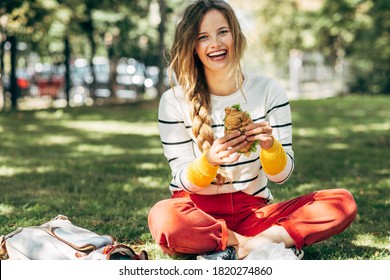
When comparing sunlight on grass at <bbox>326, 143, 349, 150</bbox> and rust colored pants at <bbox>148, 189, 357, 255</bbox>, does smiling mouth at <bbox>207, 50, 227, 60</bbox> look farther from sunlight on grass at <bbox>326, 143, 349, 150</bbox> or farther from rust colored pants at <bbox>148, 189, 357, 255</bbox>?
sunlight on grass at <bbox>326, 143, 349, 150</bbox>

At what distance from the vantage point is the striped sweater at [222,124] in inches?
142

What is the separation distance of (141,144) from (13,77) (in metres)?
6.55

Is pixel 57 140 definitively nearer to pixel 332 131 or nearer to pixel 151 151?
pixel 151 151

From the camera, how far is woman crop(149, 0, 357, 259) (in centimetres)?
343

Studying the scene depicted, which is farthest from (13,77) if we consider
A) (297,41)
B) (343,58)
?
(297,41)

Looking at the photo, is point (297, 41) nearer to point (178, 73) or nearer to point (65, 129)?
point (65, 129)

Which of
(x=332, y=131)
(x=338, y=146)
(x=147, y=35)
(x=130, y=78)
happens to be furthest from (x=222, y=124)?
(x=130, y=78)

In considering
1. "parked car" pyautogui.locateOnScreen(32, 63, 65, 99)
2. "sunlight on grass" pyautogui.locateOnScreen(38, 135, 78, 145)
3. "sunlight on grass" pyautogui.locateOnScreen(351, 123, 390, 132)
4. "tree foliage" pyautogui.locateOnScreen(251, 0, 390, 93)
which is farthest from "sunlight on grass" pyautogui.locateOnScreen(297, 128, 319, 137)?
"parked car" pyautogui.locateOnScreen(32, 63, 65, 99)

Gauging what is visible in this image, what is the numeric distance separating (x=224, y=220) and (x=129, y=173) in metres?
2.91

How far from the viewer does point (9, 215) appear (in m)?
4.54

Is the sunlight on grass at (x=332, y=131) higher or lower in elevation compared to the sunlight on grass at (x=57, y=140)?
lower

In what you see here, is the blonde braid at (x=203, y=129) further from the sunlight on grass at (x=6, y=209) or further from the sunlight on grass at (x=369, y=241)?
the sunlight on grass at (x=6, y=209)

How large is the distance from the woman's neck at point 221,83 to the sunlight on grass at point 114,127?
6.47 meters

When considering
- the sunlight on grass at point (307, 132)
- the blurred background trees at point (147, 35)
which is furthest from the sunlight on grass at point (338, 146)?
the blurred background trees at point (147, 35)
